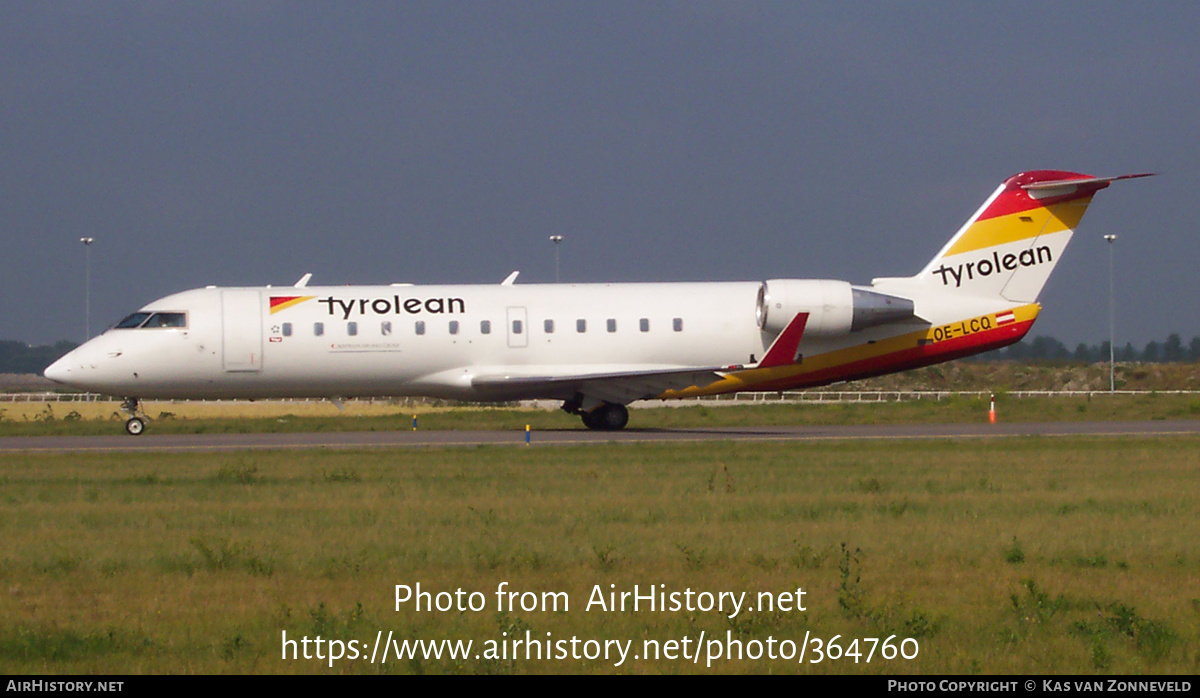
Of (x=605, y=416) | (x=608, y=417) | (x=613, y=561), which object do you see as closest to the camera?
(x=613, y=561)

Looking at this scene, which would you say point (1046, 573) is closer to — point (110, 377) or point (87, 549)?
point (87, 549)

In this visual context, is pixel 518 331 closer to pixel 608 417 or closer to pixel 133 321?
pixel 608 417

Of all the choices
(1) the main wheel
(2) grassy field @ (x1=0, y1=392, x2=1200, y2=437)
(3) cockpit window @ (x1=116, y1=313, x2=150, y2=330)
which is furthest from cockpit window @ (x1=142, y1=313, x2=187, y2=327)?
(1) the main wheel

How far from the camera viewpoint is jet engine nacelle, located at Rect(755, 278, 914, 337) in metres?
29.2

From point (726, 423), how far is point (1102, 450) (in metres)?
12.3

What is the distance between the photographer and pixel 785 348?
28.3 m

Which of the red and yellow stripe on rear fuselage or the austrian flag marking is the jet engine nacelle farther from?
the austrian flag marking

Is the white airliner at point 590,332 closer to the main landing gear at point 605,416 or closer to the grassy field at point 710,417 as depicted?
the main landing gear at point 605,416

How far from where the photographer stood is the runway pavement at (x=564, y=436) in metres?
26.0

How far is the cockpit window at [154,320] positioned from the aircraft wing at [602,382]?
7.01m

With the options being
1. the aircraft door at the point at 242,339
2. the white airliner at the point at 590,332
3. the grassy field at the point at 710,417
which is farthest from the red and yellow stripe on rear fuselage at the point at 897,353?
the aircraft door at the point at 242,339

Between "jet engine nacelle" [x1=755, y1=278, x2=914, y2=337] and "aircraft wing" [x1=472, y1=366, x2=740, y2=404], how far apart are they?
1.79 metres

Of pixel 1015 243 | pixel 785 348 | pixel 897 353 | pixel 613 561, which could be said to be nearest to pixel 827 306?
pixel 785 348

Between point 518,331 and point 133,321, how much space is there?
9.07 meters
